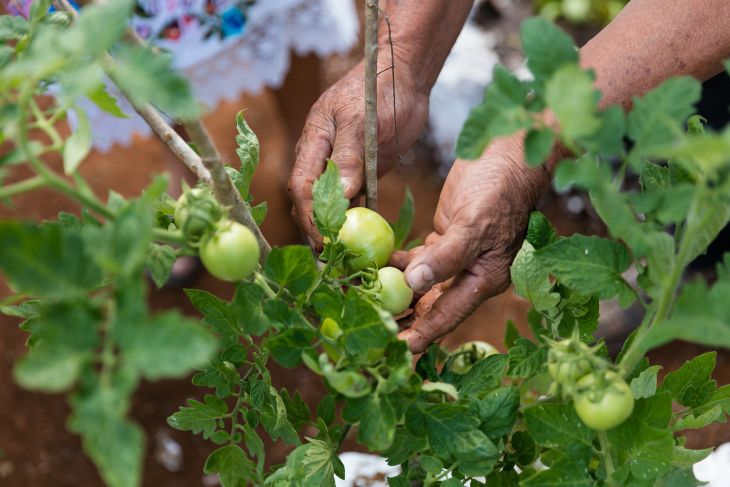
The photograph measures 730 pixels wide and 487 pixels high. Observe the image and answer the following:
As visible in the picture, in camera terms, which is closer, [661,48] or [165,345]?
[165,345]

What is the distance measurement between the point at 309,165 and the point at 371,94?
318mm

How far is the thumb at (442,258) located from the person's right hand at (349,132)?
0.16 meters

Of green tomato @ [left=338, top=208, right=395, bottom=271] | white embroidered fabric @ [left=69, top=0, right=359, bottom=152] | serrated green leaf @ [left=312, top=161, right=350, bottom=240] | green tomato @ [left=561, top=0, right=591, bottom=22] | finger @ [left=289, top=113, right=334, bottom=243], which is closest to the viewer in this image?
serrated green leaf @ [left=312, top=161, right=350, bottom=240]

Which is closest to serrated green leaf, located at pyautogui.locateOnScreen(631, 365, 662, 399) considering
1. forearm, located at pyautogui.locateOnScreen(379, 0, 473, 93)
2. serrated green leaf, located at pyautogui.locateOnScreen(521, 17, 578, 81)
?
serrated green leaf, located at pyautogui.locateOnScreen(521, 17, 578, 81)

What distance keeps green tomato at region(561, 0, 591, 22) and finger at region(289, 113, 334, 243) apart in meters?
1.86

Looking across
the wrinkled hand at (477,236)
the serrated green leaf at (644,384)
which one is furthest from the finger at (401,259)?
the serrated green leaf at (644,384)

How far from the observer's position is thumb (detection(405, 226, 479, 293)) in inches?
36.6

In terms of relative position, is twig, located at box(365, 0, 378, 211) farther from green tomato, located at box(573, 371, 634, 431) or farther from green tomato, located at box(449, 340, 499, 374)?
green tomato, located at box(573, 371, 634, 431)

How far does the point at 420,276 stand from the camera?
3.04ft

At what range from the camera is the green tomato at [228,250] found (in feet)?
1.87

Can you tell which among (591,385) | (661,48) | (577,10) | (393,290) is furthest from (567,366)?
(577,10)

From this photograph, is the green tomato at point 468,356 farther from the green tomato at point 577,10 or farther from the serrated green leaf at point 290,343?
the green tomato at point 577,10

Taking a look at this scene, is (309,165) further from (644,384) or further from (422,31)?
(644,384)

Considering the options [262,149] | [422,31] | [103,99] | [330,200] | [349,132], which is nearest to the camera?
[103,99]
